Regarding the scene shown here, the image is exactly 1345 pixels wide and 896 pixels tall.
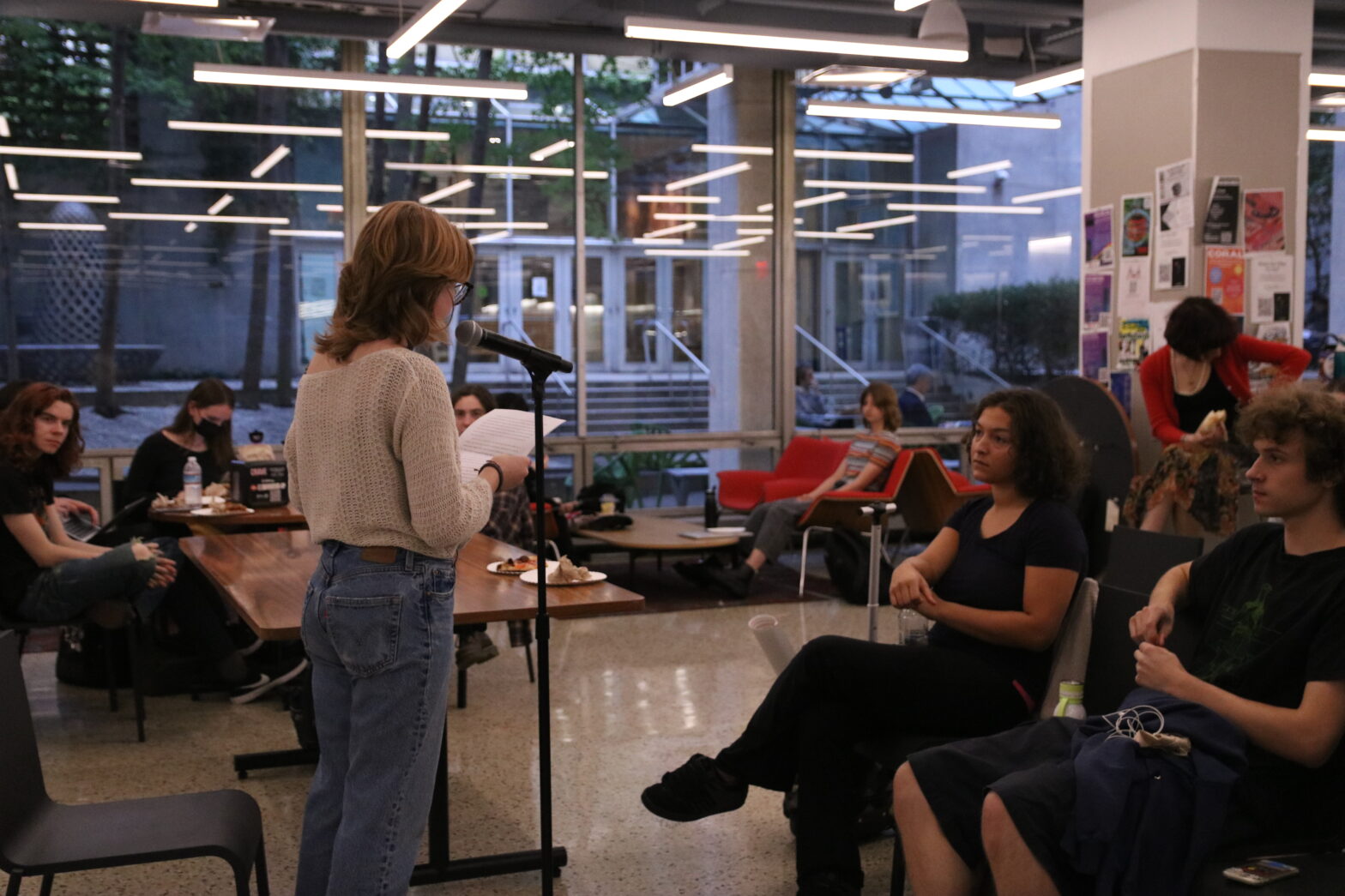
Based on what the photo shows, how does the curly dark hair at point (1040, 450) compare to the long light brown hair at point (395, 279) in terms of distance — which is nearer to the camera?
the long light brown hair at point (395, 279)

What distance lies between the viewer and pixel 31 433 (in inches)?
176

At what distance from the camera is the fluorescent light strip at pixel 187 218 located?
820cm

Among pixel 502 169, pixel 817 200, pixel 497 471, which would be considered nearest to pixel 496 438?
pixel 497 471

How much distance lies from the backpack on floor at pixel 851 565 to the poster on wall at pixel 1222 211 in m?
2.40

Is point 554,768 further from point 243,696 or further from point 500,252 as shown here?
point 500,252

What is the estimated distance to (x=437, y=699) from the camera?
2324 mm

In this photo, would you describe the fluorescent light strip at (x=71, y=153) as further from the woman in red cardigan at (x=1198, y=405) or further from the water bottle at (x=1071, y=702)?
the water bottle at (x=1071, y=702)

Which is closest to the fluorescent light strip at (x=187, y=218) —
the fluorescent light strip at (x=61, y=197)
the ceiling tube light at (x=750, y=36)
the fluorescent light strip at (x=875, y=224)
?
the fluorescent light strip at (x=61, y=197)

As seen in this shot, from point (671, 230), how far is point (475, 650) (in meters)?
5.32

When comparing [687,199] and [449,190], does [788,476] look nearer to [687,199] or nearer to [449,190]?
[687,199]

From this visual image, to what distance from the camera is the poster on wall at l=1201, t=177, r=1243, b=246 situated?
20.3 feet

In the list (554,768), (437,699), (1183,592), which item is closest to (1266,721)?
(1183,592)

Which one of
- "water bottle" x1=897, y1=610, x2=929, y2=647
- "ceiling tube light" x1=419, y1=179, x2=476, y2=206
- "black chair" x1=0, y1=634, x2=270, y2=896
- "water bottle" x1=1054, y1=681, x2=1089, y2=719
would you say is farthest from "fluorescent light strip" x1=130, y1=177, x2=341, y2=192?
"water bottle" x1=1054, y1=681, x2=1089, y2=719

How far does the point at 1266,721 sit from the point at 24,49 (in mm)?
8102
